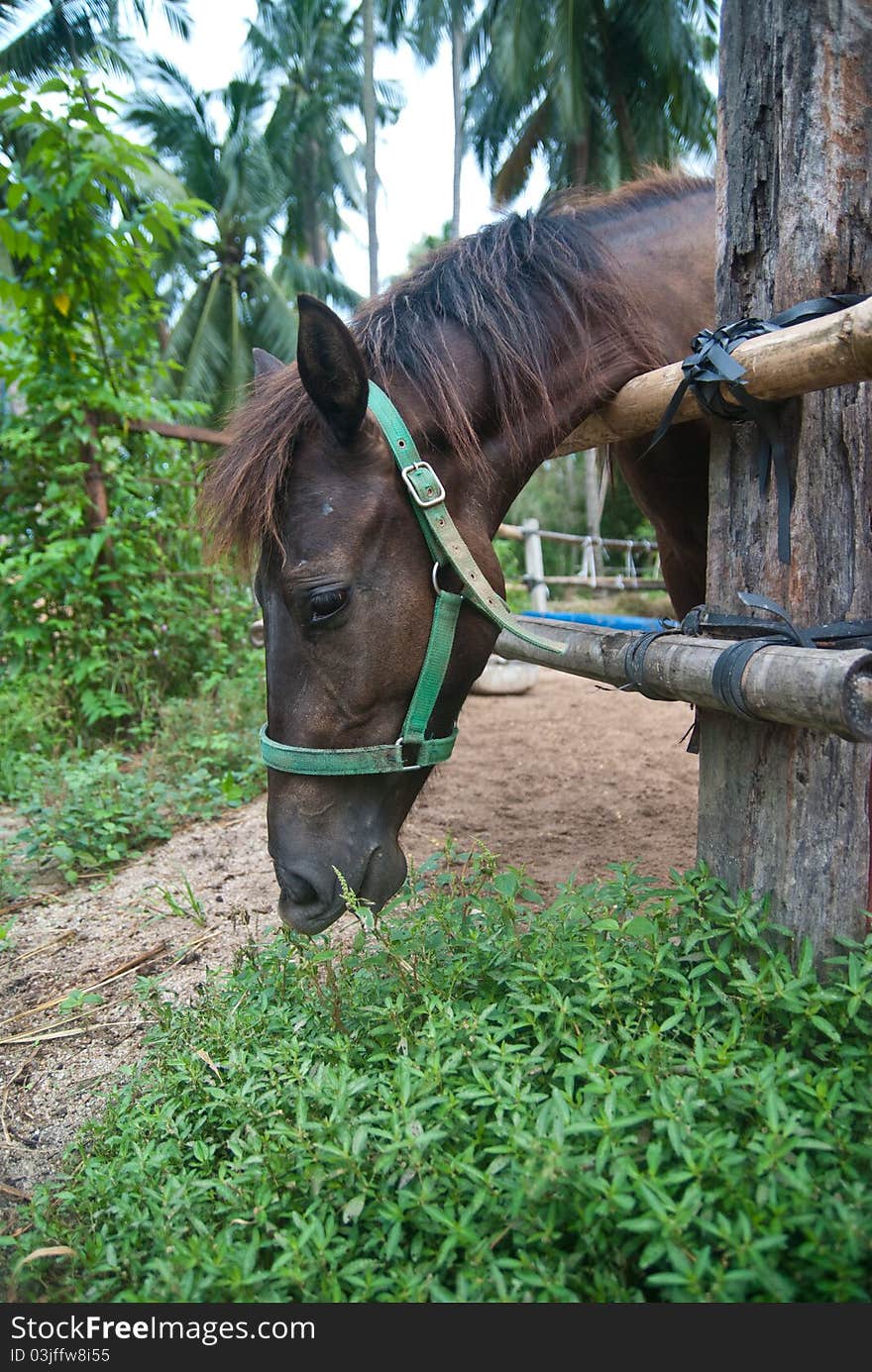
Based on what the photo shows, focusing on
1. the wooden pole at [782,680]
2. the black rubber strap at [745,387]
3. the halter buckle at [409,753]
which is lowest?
the halter buckle at [409,753]

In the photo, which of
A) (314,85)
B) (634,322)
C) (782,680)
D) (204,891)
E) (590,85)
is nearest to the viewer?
(782,680)

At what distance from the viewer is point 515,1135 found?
103cm

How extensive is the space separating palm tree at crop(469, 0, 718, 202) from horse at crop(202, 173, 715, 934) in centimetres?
1543

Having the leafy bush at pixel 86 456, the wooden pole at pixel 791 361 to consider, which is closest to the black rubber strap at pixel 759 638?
the wooden pole at pixel 791 361

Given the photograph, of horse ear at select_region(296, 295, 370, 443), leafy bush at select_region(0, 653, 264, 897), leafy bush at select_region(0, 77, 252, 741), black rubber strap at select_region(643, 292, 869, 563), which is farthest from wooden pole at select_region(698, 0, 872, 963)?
leafy bush at select_region(0, 77, 252, 741)

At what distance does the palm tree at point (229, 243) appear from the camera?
17.5 meters

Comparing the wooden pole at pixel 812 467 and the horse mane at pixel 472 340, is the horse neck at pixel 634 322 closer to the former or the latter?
the horse mane at pixel 472 340

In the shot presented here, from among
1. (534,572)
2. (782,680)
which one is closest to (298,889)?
(782,680)

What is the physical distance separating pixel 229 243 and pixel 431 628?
66.7 ft

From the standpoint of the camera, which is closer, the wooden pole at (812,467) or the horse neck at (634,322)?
the wooden pole at (812,467)

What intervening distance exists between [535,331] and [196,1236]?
1.76 m

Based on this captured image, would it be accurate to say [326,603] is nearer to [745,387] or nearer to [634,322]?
[745,387]

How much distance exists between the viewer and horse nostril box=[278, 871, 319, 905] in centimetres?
160

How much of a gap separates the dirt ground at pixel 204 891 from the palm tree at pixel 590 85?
14408mm
